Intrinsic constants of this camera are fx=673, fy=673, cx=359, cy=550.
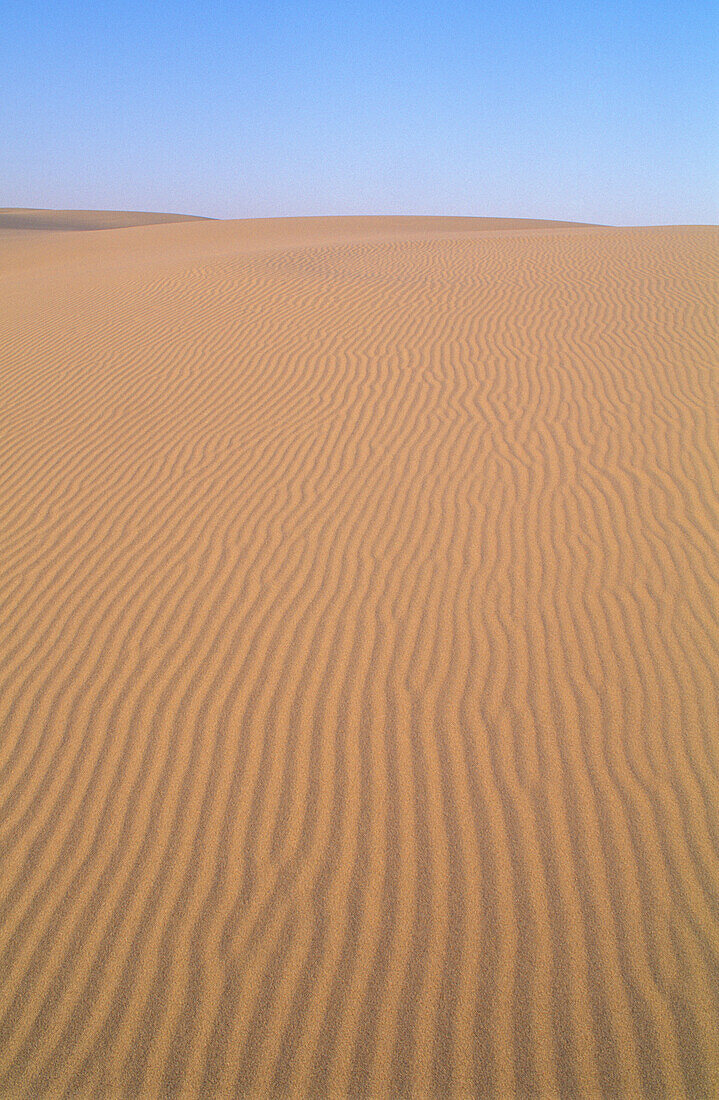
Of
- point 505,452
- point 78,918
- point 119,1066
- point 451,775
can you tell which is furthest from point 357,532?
point 119,1066

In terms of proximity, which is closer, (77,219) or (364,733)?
(364,733)

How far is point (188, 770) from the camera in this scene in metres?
3.50

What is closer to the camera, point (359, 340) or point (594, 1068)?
point (594, 1068)

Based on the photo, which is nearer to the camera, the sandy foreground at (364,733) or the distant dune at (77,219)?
the sandy foreground at (364,733)

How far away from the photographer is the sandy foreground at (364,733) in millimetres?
2502

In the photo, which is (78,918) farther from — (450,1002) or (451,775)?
(451,775)

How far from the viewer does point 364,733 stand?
12.0ft

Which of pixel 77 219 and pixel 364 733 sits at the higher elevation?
pixel 77 219

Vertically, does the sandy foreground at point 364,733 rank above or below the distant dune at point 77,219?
below

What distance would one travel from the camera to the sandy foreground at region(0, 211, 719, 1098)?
2.50 meters

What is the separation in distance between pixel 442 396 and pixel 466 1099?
20.6 ft

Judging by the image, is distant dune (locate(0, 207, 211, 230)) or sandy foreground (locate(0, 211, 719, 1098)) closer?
sandy foreground (locate(0, 211, 719, 1098))

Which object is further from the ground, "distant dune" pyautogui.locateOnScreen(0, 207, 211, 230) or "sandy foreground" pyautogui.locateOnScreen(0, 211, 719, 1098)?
"distant dune" pyautogui.locateOnScreen(0, 207, 211, 230)

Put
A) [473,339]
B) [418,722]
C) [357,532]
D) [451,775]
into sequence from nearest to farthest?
[451,775], [418,722], [357,532], [473,339]
